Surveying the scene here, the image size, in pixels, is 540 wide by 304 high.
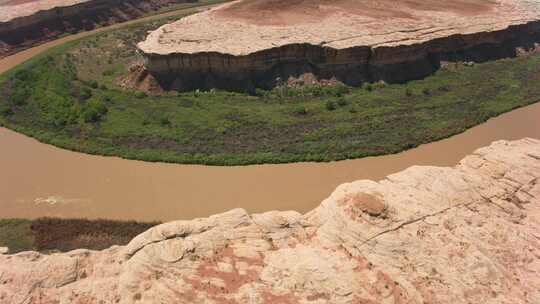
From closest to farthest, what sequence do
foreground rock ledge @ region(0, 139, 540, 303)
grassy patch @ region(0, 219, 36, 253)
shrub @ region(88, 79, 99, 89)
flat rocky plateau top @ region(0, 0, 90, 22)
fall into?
foreground rock ledge @ region(0, 139, 540, 303)
grassy patch @ region(0, 219, 36, 253)
shrub @ region(88, 79, 99, 89)
flat rocky plateau top @ region(0, 0, 90, 22)

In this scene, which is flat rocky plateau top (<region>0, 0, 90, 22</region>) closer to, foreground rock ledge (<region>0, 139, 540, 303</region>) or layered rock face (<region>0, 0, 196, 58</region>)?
layered rock face (<region>0, 0, 196, 58</region>)

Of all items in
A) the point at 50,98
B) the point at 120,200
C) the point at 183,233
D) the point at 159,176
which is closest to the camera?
the point at 183,233

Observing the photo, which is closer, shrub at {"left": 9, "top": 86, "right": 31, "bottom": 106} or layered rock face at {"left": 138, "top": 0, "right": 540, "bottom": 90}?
shrub at {"left": 9, "top": 86, "right": 31, "bottom": 106}

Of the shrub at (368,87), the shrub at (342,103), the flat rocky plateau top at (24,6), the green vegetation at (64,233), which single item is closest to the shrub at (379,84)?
the shrub at (368,87)

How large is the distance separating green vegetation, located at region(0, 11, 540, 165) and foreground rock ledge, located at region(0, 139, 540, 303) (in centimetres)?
761

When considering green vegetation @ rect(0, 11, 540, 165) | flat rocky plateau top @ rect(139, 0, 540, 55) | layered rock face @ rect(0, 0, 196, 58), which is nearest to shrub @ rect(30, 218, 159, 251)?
green vegetation @ rect(0, 11, 540, 165)

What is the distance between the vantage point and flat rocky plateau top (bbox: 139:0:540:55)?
97.6 feet

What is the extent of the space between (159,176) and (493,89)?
23.6m

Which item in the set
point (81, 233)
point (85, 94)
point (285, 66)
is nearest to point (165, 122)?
point (85, 94)

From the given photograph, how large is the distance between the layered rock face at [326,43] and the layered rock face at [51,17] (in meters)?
17.0

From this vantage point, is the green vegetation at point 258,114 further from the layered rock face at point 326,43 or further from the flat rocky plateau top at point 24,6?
the flat rocky plateau top at point 24,6

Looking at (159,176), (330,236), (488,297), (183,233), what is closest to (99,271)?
(183,233)

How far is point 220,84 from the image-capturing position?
2945 centimetres

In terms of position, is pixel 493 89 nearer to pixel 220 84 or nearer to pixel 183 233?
pixel 220 84
